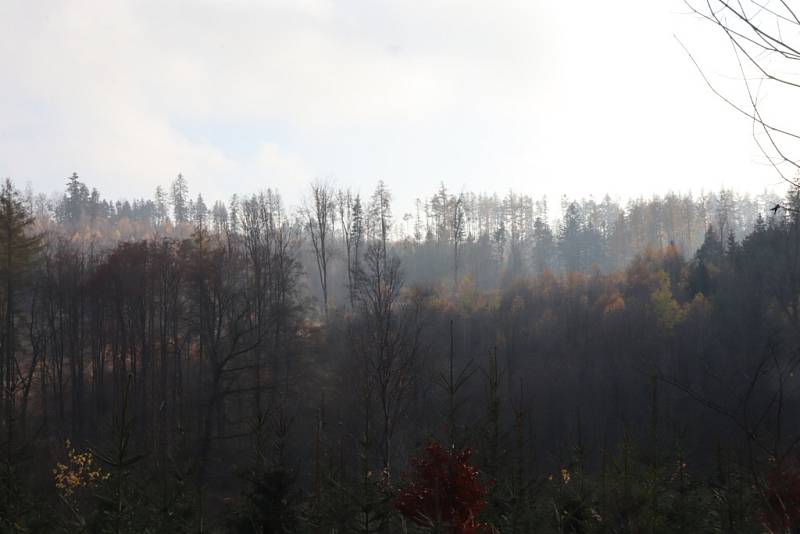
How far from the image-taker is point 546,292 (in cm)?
4753

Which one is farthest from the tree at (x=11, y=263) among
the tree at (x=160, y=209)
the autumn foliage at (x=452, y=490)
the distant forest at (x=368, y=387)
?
the tree at (x=160, y=209)

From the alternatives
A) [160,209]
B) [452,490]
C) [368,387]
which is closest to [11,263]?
[368,387]

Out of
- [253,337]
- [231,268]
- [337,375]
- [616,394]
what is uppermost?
[231,268]

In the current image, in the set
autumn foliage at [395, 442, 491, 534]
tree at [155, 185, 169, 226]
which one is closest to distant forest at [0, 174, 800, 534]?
autumn foliage at [395, 442, 491, 534]

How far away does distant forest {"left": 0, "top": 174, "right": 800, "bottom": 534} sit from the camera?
11750 millimetres

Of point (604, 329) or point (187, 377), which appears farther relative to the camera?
point (604, 329)

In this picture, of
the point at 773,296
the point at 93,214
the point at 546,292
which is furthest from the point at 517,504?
the point at 93,214

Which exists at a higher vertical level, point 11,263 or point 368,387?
point 11,263

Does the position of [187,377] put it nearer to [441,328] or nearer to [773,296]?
[441,328]

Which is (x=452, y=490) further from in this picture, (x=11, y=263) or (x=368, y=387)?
(x=11, y=263)

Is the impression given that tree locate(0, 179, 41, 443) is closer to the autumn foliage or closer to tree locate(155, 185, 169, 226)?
the autumn foliage

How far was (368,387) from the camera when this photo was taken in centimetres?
1492

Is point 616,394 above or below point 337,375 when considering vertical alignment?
below

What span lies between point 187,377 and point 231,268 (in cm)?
586
